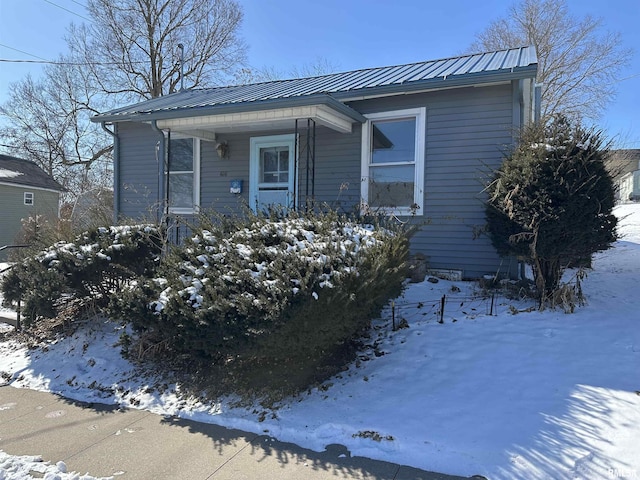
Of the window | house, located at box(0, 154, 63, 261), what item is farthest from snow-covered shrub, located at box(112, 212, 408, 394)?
house, located at box(0, 154, 63, 261)

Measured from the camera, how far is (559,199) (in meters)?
5.10

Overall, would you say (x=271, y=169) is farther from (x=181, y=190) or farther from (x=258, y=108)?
(x=181, y=190)

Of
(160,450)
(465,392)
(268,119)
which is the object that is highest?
(268,119)

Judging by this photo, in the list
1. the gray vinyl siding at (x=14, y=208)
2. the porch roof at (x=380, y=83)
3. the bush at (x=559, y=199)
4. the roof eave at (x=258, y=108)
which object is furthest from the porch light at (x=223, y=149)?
the gray vinyl siding at (x=14, y=208)

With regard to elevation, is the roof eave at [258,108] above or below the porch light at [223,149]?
above

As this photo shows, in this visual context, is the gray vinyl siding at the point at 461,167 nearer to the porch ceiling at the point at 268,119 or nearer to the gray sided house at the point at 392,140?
the gray sided house at the point at 392,140

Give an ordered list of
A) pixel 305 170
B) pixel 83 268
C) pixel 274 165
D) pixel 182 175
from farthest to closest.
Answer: pixel 182 175, pixel 274 165, pixel 305 170, pixel 83 268

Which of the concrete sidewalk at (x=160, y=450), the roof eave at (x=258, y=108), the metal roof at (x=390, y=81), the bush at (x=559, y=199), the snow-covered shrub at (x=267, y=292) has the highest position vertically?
the metal roof at (x=390, y=81)

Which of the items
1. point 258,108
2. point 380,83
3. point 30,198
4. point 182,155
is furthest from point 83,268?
point 30,198

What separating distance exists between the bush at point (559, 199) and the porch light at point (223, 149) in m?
→ 5.74

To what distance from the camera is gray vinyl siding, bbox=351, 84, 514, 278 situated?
681 cm

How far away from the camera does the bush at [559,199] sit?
16.5ft

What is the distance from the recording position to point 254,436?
3309mm

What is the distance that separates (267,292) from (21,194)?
25.3m
